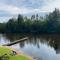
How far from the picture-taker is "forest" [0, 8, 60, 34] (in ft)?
302

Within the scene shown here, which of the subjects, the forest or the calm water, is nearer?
the calm water

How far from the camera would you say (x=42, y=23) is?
317ft

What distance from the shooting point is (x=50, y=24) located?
93688 millimetres

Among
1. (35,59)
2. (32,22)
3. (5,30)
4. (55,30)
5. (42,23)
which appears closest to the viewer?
(35,59)

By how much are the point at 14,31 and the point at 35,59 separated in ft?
250

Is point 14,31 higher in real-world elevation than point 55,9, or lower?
lower

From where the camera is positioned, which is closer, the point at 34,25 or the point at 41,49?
the point at 41,49

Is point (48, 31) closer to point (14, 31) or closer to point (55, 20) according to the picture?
point (55, 20)

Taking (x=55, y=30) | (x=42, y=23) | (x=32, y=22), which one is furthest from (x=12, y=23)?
(x=55, y=30)

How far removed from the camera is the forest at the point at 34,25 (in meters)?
92.2

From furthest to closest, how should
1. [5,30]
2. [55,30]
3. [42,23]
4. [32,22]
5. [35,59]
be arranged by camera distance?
[5,30], [32,22], [42,23], [55,30], [35,59]

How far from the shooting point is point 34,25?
322ft

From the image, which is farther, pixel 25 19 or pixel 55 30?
pixel 25 19

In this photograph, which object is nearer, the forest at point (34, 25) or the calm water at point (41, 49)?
the calm water at point (41, 49)
